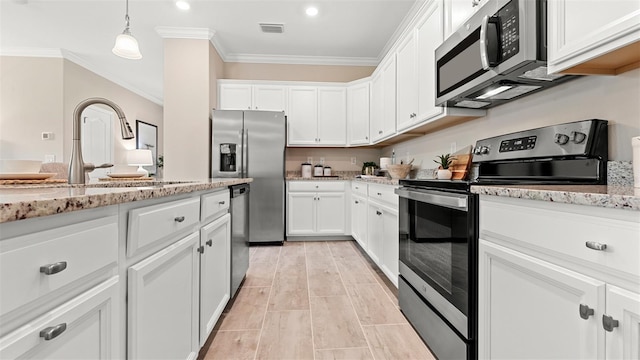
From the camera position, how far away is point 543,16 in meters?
1.28

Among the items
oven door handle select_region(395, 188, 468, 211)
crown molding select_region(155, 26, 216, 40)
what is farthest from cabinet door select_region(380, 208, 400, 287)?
crown molding select_region(155, 26, 216, 40)

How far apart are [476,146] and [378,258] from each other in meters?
1.23

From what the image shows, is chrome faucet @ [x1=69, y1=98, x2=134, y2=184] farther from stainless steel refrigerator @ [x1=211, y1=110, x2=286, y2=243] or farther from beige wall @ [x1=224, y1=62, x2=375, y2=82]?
beige wall @ [x1=224, y1=62, x2=375, y2=82]

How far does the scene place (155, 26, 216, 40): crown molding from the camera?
12.5 feet

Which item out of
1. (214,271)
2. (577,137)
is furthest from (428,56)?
(214,271)

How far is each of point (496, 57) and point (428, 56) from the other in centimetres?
88

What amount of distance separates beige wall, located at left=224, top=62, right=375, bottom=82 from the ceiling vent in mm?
850

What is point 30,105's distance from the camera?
4.55m

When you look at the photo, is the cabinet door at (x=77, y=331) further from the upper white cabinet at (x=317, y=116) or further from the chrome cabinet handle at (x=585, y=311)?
the upper white cabinet at (x=317, y=116)

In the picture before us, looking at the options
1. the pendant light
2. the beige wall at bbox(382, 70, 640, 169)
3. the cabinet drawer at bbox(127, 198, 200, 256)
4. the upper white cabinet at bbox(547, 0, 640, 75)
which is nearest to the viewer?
the cabinet drawer at bbox(127, 198, 200, 256)

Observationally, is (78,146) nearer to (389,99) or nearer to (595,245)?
(595,245)

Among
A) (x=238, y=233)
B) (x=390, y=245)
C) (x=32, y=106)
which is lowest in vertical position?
(x=390, y=245)

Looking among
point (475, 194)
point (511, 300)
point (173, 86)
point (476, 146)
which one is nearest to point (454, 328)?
point (511, 300)

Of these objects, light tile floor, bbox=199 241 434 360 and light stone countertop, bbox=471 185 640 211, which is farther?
light tile floor, bbox=199 241 434 360
